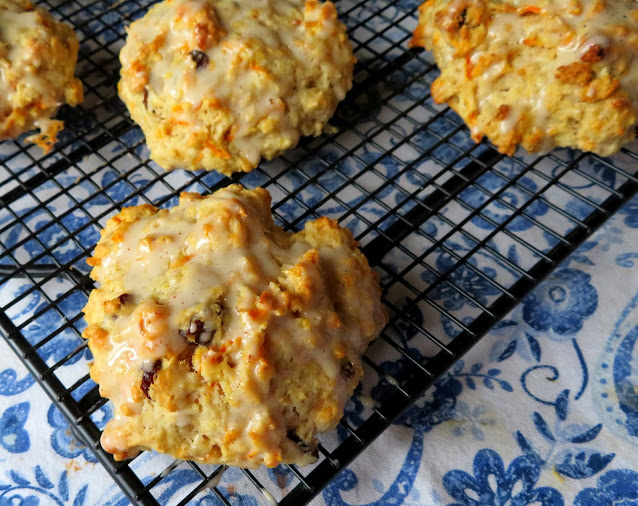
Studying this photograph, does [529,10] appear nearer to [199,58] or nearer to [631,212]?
[631,212]

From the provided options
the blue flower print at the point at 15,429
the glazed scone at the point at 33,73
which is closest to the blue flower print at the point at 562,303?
the blue flower print at the point at 15,429

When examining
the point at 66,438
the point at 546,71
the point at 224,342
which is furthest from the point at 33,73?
the point at 546,71

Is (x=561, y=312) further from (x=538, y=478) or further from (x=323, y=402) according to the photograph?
(x=323, y=402)

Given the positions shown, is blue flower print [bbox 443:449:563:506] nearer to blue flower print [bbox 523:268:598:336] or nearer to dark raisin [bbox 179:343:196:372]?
blue flower print [bbox 523:268:598:336]

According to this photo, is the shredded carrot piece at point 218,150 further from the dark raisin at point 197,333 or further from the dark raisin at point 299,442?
the dark raisin at point 299,442

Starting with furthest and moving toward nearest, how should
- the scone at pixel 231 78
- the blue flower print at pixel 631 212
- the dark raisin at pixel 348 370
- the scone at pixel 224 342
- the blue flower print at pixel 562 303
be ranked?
the blue flower print at pixel 631 212, the scone at pixel 231 78, the blue flower print at pixel 562 303, the dark raisin at pixel 348 370, the scone at pixel 224 342
